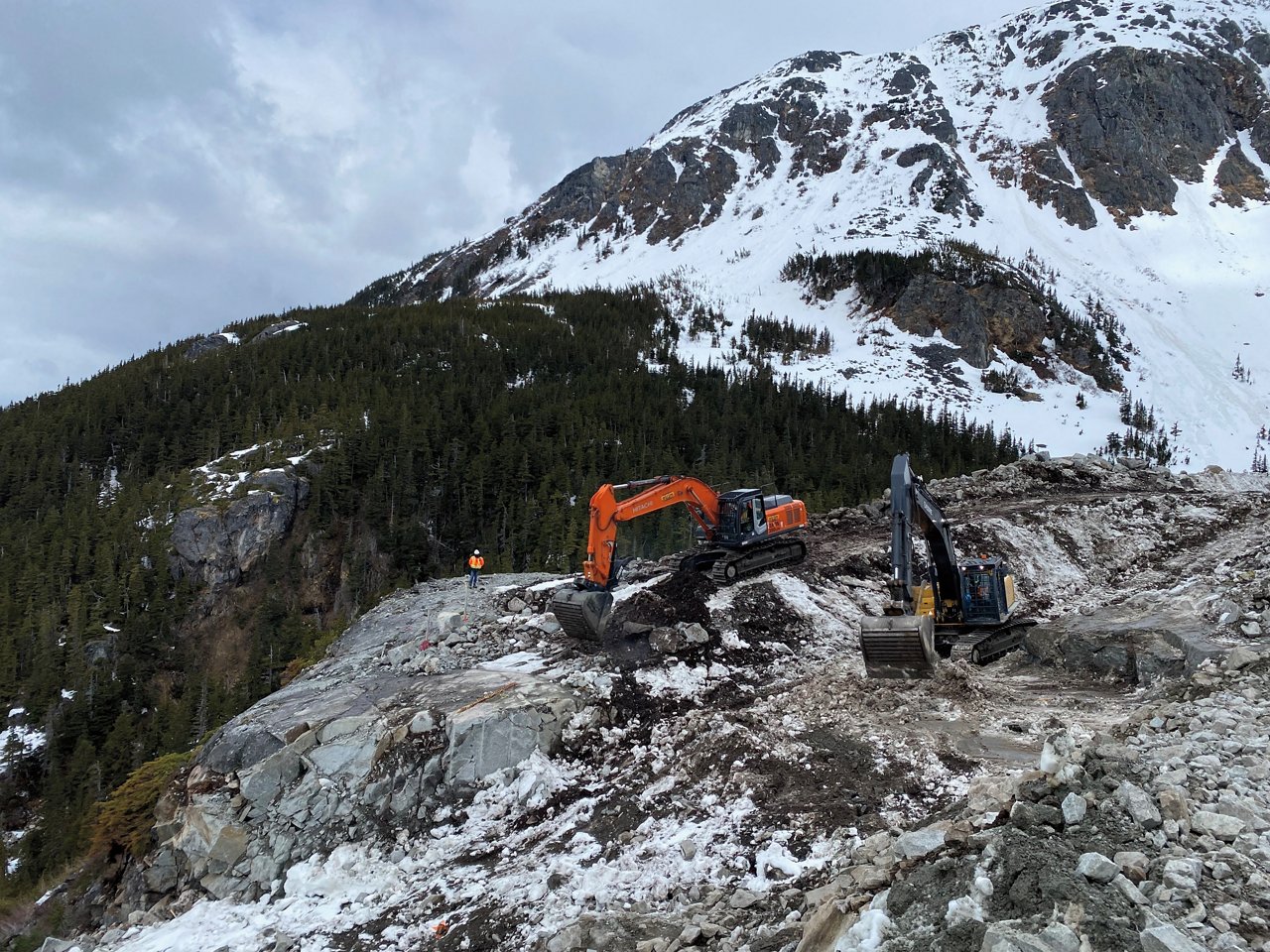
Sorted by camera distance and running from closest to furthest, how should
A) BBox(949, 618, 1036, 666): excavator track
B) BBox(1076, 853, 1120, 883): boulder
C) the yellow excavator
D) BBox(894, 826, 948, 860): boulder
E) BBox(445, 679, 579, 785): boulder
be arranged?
BBox(1076, 853, 1120, 883): boulder < BBox(894, 826, 948, 860): boulder < BBox(445, 679, 579, 785): boulder < the yellow excavator < BBox(949, 618, 1036, 666): excavator track

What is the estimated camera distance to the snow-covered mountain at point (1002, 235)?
364 ft

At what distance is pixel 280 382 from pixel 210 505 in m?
25.3

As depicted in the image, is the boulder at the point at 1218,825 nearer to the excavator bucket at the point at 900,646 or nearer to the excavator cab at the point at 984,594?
the excavator bucket at the point at 900,646

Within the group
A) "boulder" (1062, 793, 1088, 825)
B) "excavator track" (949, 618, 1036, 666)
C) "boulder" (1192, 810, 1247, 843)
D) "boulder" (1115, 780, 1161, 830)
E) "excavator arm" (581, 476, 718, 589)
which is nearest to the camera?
"boulder" (1192, 810, 1247, 843)

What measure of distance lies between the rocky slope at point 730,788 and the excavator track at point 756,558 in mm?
844

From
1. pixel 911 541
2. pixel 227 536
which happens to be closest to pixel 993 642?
pixel 911 541

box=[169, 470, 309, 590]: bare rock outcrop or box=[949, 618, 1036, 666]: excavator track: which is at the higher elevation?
box=[169, 470, 309, 590]: bare rock outcrop

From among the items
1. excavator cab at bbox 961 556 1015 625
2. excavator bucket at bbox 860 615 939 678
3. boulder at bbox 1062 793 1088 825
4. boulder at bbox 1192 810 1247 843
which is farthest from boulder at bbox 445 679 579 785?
excavator cab at bbox 961 556 1015 625

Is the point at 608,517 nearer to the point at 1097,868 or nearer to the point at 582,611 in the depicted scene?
the point at 582,611

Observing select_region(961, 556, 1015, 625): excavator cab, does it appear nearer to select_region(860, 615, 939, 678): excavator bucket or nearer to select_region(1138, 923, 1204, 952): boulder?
select_region(860, 615, 939, 678): excavator bucket

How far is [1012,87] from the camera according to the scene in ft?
632

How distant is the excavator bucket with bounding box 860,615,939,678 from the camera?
1141cm

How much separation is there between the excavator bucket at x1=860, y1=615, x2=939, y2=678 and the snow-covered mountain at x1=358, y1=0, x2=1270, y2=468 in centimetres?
9241

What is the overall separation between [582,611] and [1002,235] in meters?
160
